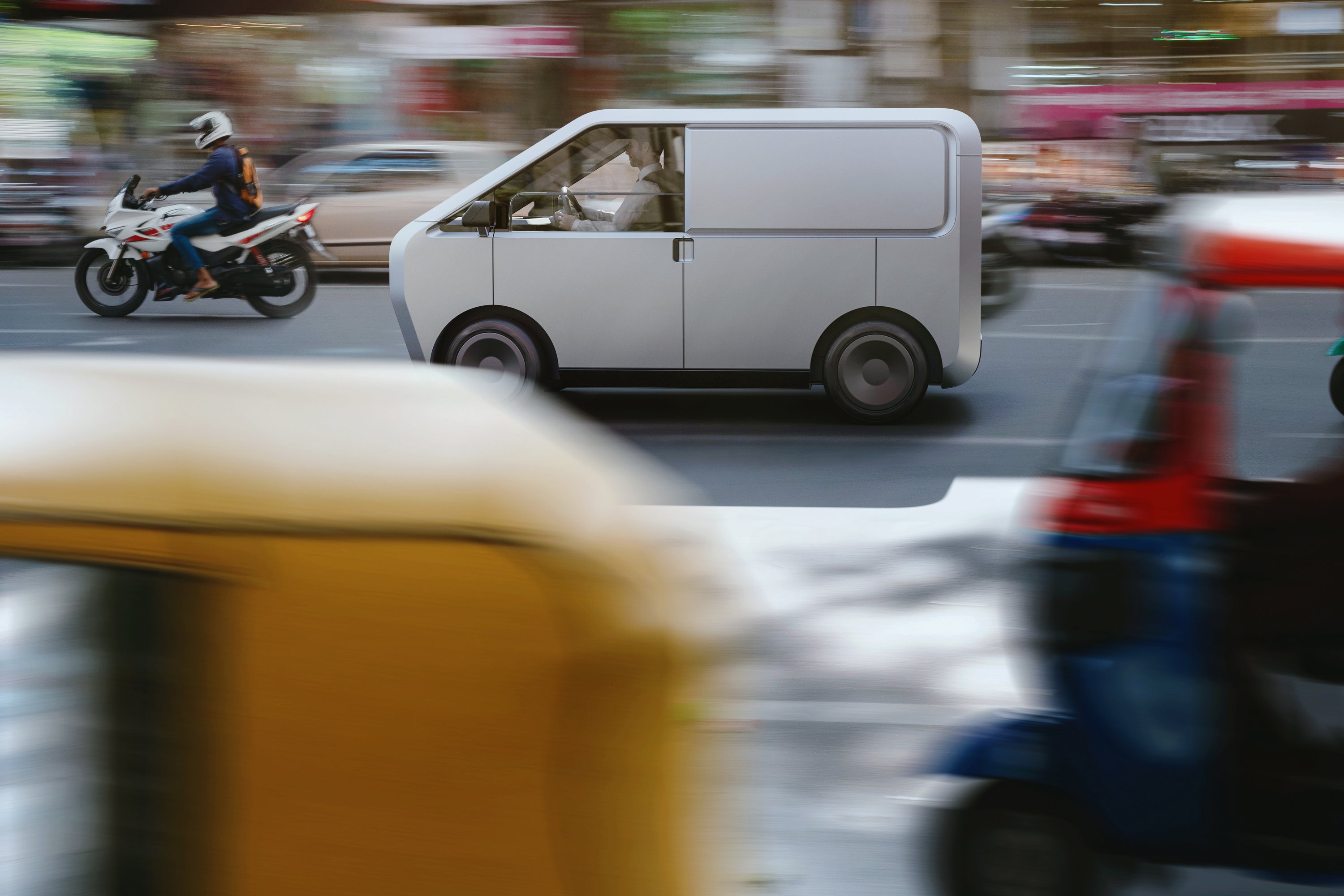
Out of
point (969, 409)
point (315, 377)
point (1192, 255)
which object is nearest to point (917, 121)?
point (969, 409)

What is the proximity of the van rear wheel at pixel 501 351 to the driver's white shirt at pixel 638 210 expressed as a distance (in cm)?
76

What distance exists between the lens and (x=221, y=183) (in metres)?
12.8

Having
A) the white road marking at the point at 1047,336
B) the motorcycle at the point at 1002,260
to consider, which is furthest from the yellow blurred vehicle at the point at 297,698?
the white road marking at the point at 1047,336

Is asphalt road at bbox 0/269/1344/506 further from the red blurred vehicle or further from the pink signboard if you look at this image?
the pink signboard

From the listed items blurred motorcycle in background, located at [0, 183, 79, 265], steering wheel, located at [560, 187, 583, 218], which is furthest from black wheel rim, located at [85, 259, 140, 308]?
steering wheel, located at [560, 187, 583, 218]

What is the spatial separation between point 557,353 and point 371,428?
6.76 meters

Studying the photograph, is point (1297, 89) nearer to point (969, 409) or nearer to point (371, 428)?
point (969, 409)

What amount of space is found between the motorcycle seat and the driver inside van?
5.61 metres

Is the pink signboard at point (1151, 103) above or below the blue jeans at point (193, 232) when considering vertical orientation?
above

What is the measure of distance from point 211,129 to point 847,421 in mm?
7482

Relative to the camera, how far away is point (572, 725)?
1.44 meters

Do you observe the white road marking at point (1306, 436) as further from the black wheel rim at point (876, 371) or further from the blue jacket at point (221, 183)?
the blue jacket at point (221, 183)

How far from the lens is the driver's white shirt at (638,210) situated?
26.7 feet

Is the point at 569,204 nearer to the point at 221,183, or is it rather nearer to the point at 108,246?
the point at 221,183
